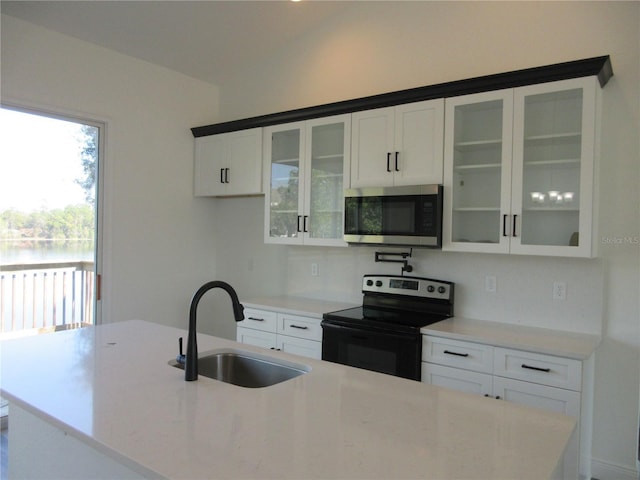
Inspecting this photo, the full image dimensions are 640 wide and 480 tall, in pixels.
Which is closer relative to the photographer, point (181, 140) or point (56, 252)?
point (56, 252)

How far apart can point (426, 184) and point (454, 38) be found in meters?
1.12

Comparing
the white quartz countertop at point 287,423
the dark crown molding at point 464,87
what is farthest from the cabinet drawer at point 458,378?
the dark crown molding at point 464,87

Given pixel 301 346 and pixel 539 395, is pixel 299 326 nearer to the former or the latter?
pixel 301 346

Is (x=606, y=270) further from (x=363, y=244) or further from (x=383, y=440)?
(x=383, y=440)

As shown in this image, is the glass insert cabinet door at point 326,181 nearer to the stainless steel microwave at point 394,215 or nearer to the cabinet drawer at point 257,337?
the stainless steel microwave at point 394,215

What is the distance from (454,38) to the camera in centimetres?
331

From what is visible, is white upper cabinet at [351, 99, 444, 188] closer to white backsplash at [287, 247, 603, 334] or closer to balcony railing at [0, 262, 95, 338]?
white backsplash at [287, 247, 603, 334]

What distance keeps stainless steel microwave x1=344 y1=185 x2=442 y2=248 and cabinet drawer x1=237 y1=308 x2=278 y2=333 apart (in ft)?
2.72

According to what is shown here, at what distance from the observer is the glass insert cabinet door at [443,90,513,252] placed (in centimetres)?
279

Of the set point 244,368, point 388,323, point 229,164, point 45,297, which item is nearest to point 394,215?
point 388,323

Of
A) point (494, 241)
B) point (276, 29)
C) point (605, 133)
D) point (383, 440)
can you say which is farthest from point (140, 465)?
point (276, 29)

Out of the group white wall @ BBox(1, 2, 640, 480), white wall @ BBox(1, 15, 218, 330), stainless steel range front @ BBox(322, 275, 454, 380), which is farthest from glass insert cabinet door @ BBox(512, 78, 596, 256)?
white wall @ BBox(1, 15, 218, 330)

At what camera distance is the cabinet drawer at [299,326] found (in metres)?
3.27

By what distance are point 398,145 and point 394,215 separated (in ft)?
1.57
